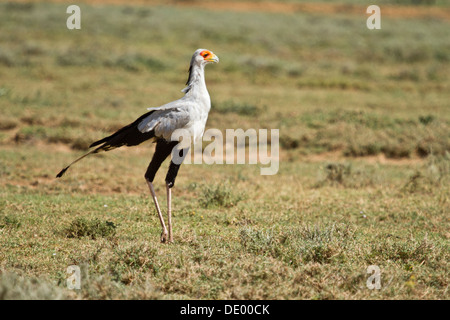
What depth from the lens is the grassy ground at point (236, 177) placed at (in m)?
4.86

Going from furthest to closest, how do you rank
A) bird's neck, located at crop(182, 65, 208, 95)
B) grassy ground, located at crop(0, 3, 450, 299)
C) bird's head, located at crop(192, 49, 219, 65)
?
bird's head, located at crop(192, 49, 219, 65) → bird's neck, located at crop(182, 65, 208, 95) → grassy ground, located at crop(0, 3, 450, 299)

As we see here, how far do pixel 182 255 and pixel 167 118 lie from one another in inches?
61.0

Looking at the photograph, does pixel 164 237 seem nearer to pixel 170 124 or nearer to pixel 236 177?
pixel 170 124

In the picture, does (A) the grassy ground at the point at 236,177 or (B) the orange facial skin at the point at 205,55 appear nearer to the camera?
(A) the grassy ground at the point at 236,177

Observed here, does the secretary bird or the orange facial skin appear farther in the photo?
the orange facial skin

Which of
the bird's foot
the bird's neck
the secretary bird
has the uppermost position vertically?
the bird's neck

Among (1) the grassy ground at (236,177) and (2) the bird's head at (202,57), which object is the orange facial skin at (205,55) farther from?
(1) the grassy ground at (236,177)

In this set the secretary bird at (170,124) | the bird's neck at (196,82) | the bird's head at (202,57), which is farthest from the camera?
the bird's head at (202,57)

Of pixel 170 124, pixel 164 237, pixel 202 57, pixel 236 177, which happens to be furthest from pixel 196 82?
pixel 236 177

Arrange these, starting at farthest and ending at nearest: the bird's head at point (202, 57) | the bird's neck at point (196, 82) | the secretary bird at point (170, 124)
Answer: the bird's head at point (202, 57)
the bird's neck at point (196, 82)
the secretary bird at point (170, 124)

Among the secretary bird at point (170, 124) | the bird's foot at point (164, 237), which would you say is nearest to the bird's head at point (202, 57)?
the secretary bird at point (170, 124)

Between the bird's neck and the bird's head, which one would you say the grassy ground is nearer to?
the bird's neck

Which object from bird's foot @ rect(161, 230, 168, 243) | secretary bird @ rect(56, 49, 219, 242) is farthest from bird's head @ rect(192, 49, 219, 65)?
bird's foot @ rect(161, 230, 168, 243)

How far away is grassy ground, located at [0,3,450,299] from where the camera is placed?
486 cm
